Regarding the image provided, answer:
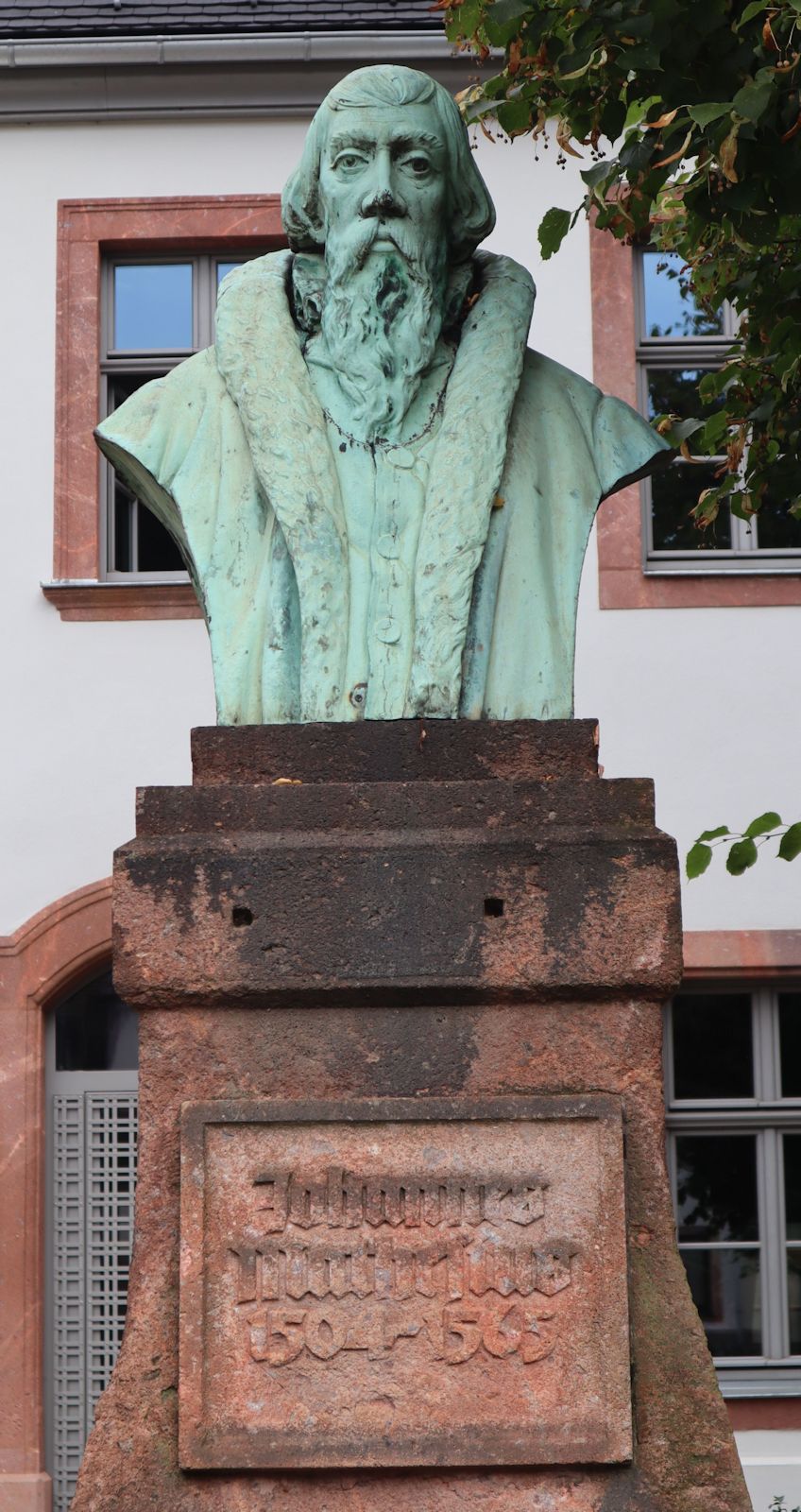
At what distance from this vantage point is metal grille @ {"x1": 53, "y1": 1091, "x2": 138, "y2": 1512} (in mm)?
11562

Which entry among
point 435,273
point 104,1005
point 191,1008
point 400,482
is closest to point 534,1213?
point 191,1008

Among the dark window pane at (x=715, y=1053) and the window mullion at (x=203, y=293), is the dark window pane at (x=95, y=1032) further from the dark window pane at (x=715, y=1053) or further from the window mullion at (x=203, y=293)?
the window mullion at (x=203, y=293)

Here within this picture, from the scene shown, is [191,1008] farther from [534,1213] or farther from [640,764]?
[640,764]

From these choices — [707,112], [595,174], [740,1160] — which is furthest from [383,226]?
[740,1160]

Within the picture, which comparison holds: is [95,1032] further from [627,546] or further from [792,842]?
[792,842]

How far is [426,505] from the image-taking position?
441 cm

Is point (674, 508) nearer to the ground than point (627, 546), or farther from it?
farther from it

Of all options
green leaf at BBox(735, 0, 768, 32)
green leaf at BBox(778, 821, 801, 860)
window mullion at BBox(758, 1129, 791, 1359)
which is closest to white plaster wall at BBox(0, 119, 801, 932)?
window mullion at BBox(758, 1129, 791, 1359)

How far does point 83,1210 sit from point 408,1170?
8.07 metres

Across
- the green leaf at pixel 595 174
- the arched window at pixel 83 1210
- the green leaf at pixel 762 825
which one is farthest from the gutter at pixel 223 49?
the green leaf at pixel 762 825

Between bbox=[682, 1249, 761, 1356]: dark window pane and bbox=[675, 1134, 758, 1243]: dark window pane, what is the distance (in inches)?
3.5

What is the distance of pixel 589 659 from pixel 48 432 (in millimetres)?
2662

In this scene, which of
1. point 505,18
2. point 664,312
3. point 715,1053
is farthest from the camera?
point 664,312

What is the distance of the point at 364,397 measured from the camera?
→ 14.9 feet
